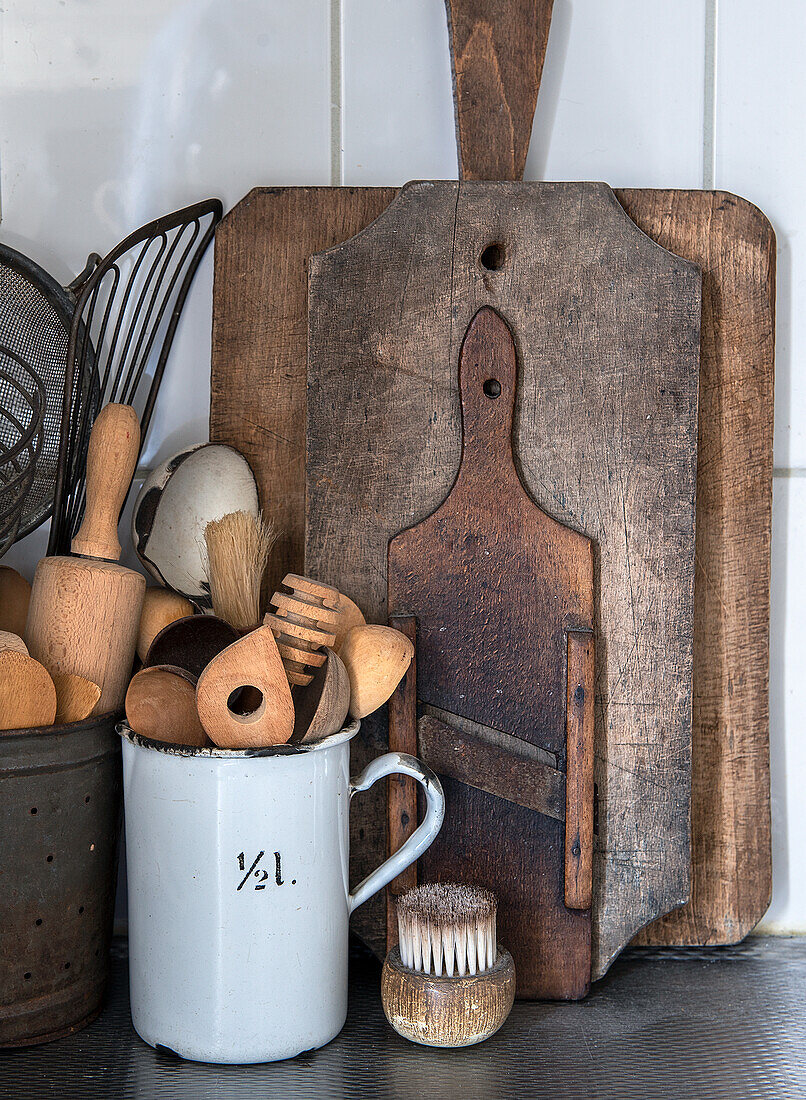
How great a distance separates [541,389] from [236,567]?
9.7 inches

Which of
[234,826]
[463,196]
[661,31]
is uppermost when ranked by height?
[661,31]

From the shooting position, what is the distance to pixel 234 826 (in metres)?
0.55

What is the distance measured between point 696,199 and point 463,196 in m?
0.17

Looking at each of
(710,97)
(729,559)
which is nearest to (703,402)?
(729,559)

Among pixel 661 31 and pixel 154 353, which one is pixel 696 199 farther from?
pixel 154 353

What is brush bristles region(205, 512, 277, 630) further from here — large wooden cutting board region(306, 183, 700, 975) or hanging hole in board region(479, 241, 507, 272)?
hanging hole in board region(479, 241, 507, 272)

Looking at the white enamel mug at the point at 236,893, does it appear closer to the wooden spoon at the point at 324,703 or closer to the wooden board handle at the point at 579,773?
the wooden spoon at the point at 324,703

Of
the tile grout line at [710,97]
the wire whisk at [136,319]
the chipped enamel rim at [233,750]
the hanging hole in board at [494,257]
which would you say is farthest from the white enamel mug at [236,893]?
the tile grout line at [710,97]

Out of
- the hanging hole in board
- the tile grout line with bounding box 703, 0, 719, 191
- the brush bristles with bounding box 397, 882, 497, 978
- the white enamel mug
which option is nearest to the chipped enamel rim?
the white enamel mug

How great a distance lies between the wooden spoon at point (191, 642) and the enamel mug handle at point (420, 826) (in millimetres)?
119

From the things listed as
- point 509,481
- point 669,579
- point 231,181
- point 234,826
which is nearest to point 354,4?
point 231,181

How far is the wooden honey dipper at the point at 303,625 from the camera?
1.79 feet

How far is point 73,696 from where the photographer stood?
58 centimetres

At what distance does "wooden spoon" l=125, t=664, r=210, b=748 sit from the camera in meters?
0.57
